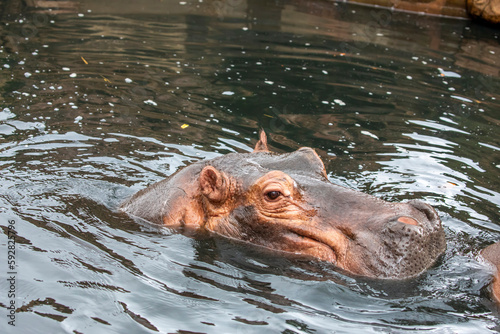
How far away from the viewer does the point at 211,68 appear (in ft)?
43.3

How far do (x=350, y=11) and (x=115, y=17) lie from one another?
842cm

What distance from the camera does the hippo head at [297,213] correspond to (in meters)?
5.06

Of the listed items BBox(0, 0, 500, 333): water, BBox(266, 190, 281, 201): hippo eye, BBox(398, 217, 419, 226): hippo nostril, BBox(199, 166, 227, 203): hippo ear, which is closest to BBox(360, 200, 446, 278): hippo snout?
BBox(398, 217, 419, 226): hippo nostril

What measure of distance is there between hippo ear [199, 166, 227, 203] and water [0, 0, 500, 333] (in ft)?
1.59

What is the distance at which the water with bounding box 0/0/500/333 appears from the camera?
5152 mm

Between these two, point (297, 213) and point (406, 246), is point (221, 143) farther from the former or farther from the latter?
point (406, 246)

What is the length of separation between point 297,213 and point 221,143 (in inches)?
157

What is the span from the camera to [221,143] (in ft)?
30.7

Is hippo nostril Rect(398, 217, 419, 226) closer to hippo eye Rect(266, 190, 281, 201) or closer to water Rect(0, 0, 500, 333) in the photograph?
water Rect(0, 0, 500, 333)

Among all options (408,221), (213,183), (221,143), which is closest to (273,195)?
(213,183)

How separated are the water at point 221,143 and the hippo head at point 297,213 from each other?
180 mm

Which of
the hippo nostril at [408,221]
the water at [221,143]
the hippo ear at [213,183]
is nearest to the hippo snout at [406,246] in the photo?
the hippo nostril at [408,221]

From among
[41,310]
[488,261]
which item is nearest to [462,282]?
[488,261]

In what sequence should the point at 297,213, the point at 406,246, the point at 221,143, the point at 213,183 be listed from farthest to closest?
the point at 221,143 → the point at 213,183 → the point at 297,213 → the point at 406,246
